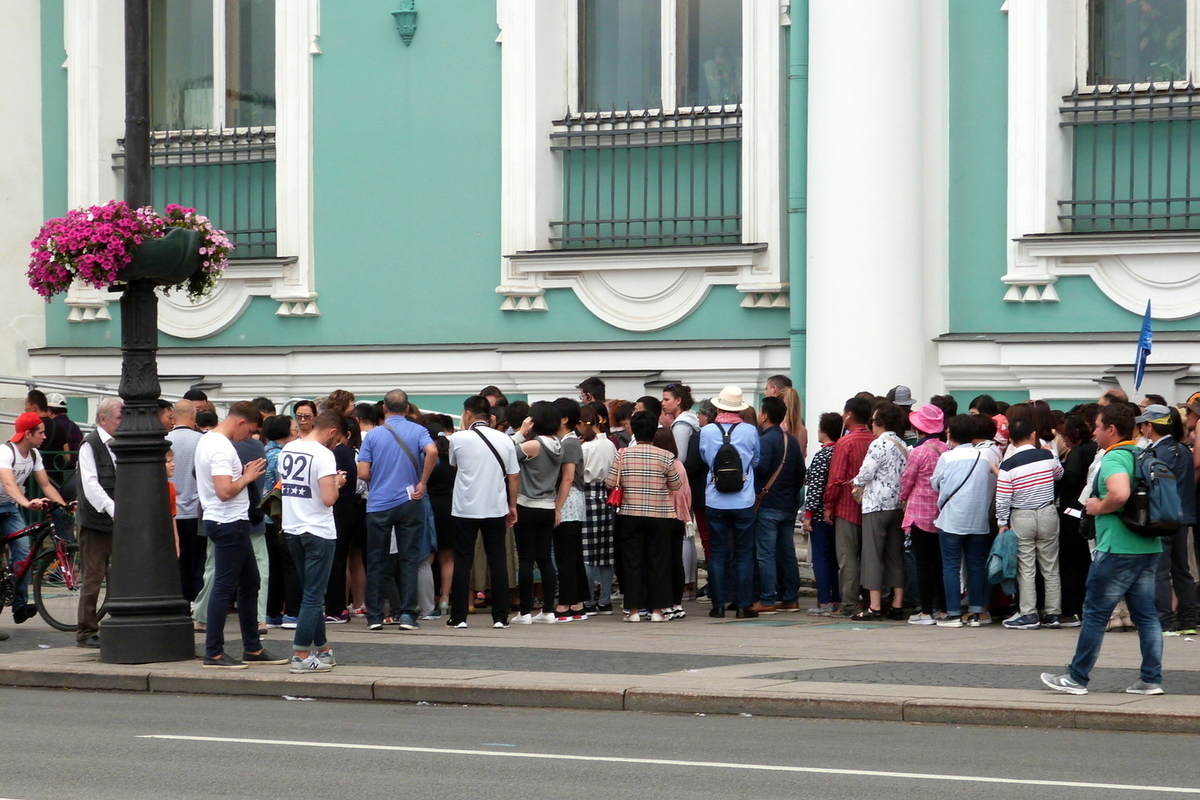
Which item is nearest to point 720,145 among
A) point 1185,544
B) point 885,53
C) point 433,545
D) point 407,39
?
point 885,53

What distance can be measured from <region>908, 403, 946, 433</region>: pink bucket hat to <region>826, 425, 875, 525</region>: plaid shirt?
0.43 m

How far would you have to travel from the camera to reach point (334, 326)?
18906 millimetres

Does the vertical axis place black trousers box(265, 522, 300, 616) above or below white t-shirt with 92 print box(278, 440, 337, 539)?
below

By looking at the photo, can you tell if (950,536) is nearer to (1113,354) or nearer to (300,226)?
(1113,354)

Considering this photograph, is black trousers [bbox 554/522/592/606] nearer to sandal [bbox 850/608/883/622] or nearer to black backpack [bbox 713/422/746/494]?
black backpack [bbox 713/422/746/494]

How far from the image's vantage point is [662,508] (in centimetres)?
1461

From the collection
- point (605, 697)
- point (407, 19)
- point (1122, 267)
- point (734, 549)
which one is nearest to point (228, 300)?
point (407, 19)

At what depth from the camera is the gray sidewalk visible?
10.2 meters

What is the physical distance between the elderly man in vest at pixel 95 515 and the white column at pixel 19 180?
7085 mm

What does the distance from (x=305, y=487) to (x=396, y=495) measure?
2.36m

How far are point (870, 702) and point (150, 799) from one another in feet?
13.8

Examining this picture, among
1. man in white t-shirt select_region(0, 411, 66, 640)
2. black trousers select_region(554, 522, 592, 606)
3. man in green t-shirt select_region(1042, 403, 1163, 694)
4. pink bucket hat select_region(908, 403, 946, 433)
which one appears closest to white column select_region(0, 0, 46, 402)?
man in white t-shirt select_region(0, 411, 66, 640)

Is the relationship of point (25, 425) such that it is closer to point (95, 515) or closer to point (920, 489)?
point (95, 515)

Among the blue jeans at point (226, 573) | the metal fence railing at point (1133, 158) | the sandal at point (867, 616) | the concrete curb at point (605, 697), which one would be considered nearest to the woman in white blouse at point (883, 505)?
the sandal at point (867, 616)
